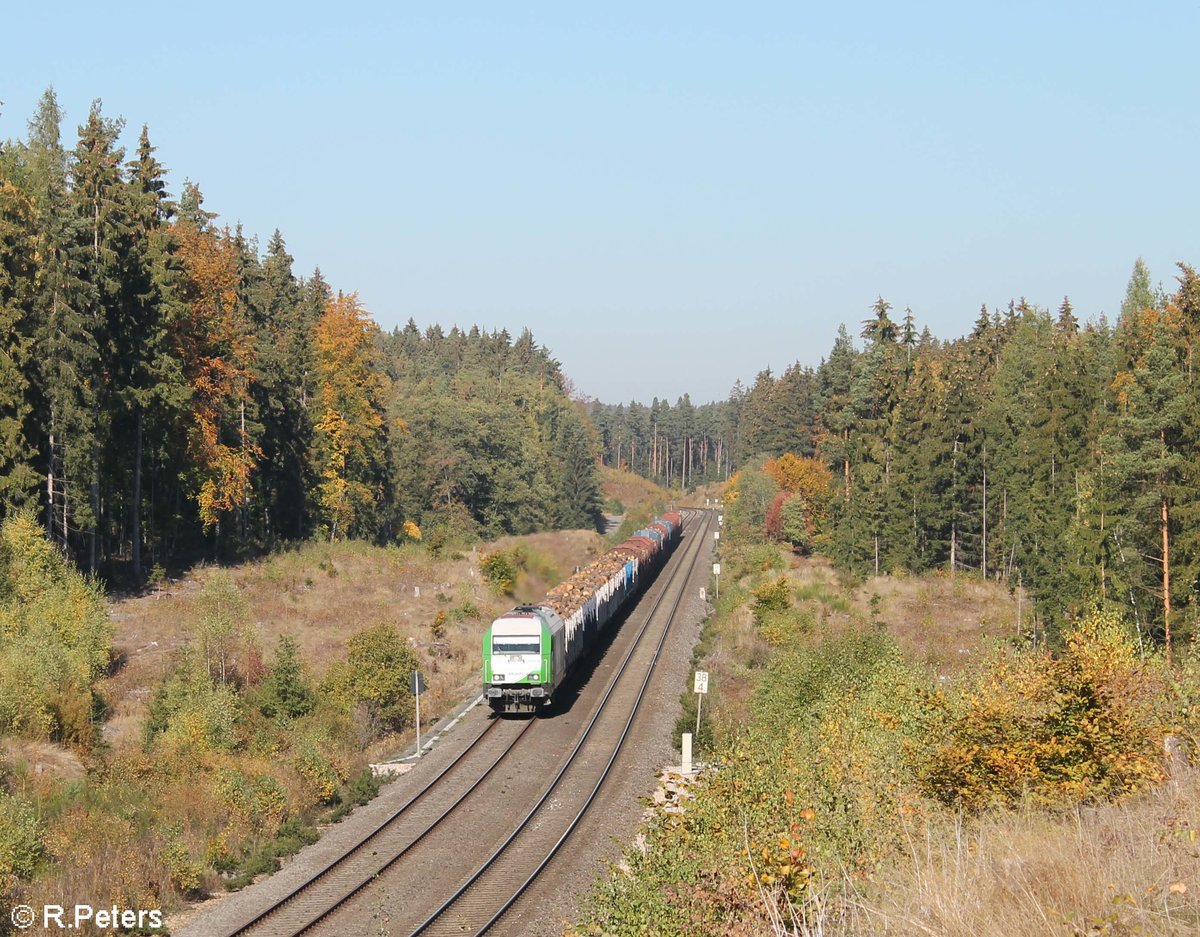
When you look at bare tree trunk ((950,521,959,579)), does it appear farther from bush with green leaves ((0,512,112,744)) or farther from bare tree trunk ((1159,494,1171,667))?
bush with green leaves ((0,512,112,744))

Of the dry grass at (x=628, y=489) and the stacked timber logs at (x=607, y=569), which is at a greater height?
the dry grass at (x=628, y=489)

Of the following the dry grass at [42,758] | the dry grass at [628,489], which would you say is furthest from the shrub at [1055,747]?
the dry grass at [628,489]

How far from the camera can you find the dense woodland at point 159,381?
41875 millimetres

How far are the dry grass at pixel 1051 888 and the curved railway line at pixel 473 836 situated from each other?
982cm

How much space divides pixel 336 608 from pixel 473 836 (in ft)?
89.3

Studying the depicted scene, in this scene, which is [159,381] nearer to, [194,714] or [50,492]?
[50,492]

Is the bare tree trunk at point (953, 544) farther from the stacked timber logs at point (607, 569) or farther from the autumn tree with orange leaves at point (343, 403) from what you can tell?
the autumn tree with orange leaves at point (343, 403)

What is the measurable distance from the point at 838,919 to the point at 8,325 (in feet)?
133

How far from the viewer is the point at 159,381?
4769 centimetres

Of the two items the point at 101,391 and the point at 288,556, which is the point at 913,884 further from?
the point at 288,556

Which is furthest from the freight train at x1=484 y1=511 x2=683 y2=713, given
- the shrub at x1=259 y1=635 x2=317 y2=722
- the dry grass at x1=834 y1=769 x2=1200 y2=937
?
the dry grass at x1=834 y1=769 x2=1200 y2=937

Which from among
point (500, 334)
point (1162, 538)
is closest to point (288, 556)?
point (1162, 538)

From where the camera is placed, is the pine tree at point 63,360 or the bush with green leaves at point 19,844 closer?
the bush with green leaves at point 19,844

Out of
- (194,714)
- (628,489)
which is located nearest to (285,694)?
(194,714)
